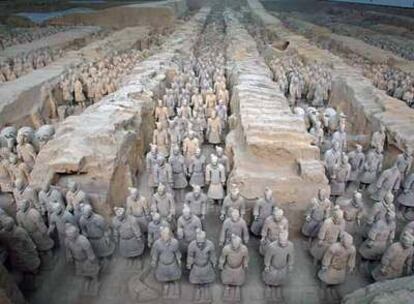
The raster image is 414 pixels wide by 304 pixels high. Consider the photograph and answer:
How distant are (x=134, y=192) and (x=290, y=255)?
1.88m

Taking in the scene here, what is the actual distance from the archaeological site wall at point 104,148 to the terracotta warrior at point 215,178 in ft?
4.11

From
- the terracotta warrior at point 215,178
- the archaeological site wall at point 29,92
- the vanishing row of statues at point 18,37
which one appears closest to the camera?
the terracotta warrior at point 215,178

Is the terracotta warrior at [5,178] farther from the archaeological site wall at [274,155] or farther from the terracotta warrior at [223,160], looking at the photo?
the archaeological site wall at [274,155]

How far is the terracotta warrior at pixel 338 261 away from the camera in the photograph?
412 centimetres

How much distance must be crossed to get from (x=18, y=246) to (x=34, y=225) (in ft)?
1.06

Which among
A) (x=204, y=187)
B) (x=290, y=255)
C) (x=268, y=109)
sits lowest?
(x=204, y=187)

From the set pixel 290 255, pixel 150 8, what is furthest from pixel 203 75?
pixel 150 8

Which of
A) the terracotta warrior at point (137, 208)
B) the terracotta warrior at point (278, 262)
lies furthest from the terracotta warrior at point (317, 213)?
the terracotta warrior at point (137, 208)

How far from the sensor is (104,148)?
573cm

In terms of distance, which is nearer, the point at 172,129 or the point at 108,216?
the point at 108,216

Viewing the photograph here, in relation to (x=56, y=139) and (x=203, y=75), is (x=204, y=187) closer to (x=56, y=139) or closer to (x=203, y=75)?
(x=56, y=139)

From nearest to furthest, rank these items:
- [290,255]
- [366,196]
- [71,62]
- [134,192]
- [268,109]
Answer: [290,255] → [134,192] → [366,196] → [268,109] → [71,62]

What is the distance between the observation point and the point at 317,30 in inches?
799

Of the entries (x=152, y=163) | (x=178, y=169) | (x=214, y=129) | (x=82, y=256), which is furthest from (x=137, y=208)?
(x=214, y=129)
